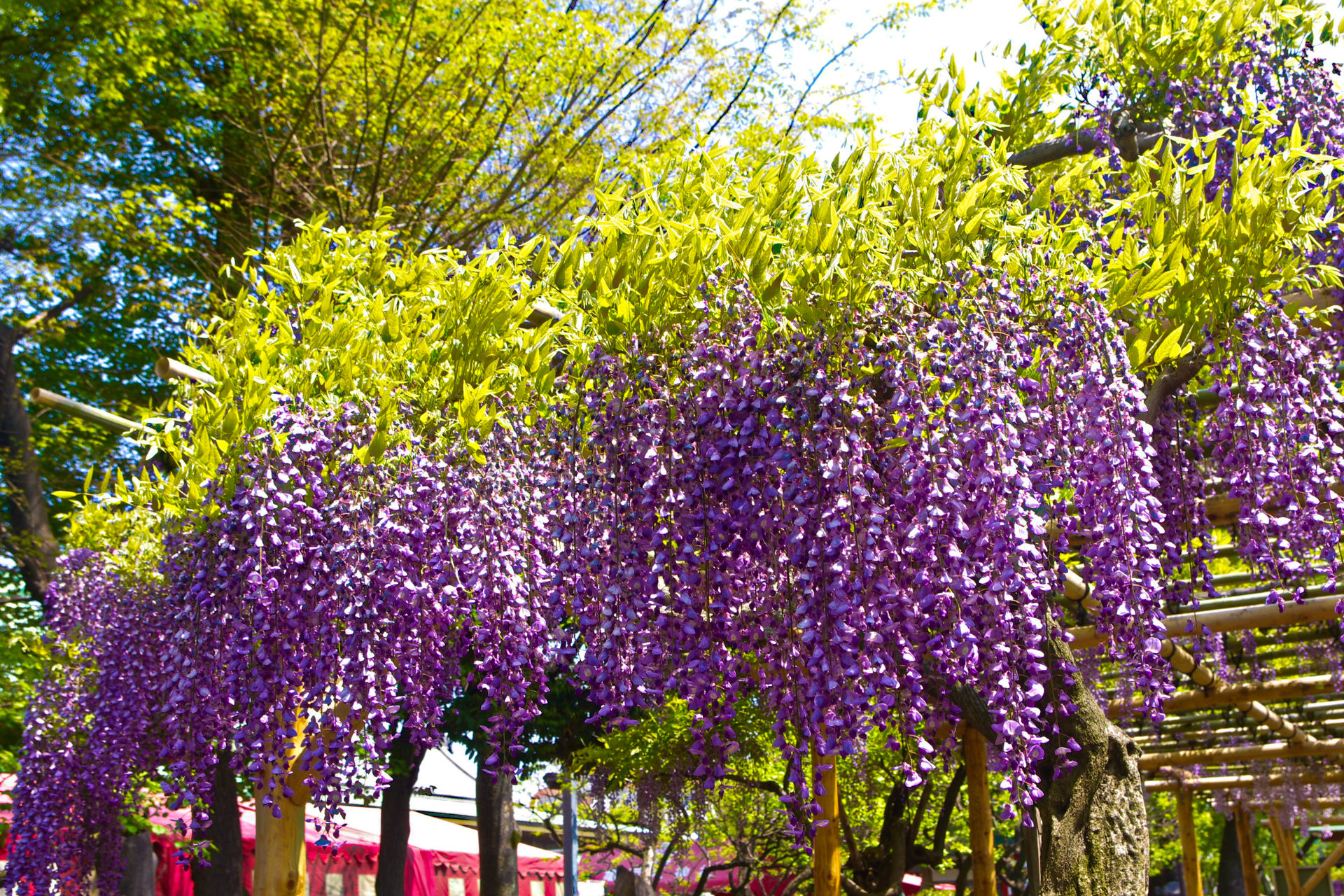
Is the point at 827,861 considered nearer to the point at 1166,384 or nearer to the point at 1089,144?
the point at 1166,384

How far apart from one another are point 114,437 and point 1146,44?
12.4 metres

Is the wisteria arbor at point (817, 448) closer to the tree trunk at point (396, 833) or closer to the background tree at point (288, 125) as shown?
the background tree at point (288, 125)

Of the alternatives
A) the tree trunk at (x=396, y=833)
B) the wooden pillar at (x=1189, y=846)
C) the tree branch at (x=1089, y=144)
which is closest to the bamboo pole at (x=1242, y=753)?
the wooden pillar at (x=1189, y=846)

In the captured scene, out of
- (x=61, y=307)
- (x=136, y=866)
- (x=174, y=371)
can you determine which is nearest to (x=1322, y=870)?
(x=136, y=866)

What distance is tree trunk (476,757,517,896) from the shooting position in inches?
535

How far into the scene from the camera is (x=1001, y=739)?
3340 mm

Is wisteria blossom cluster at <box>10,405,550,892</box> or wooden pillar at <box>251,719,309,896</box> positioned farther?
wooden pillar at <box>251,719,309,896</box>

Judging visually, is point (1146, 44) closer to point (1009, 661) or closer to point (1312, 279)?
point (1312, 279)

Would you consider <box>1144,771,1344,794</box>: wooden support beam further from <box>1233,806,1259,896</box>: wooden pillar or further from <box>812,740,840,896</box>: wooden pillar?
<box>812,740,840,896</box>: wooden pillar

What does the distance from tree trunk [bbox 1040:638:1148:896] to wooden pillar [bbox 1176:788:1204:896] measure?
37.5ft

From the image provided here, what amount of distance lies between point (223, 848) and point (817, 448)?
962cm

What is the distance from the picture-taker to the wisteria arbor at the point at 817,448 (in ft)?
11.6

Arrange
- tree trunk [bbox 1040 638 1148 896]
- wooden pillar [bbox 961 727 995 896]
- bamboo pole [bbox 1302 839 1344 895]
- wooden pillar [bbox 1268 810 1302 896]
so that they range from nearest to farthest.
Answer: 1. tree trunk [bbox 1040 638 1148 896]
2. wooden pillar [bbox 961 727 995 896]
3. bamboo pole [bbox 1302 839 1344 895]
4. wooden pillar [bbox 1268 810 1302 896]

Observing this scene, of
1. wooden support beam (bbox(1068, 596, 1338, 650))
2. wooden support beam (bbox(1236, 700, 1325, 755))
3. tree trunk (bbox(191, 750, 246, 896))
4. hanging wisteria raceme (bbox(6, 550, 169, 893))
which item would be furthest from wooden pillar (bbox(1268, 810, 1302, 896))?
hanging wisteria raceme (bbox(6, 550, 169, 893))
